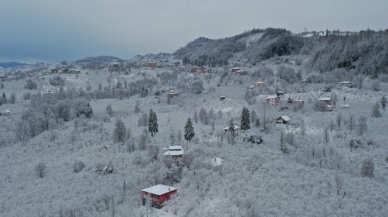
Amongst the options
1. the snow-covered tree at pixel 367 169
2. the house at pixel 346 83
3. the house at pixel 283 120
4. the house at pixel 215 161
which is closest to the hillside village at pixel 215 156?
the snow-covered tree at pixel 367 169

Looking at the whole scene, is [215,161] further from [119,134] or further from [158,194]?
[119,134]

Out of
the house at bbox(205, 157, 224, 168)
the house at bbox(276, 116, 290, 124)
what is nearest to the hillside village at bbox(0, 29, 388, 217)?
the house at bbox(205, 157, 224, 168)

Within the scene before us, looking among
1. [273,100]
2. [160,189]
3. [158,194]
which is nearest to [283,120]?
[273,100]

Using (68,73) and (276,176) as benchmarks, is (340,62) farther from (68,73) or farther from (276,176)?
(68,73)

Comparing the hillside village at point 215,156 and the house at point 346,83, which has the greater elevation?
the house at point 346,83

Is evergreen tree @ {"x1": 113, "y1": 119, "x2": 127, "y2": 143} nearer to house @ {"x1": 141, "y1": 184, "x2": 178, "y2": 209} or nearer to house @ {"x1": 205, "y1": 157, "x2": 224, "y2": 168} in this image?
house @ {"x1": 205, "y1": 157, "x2": 224, "y2": 168}

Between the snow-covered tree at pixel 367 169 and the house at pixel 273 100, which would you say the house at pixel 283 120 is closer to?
the house at pixel 273 100

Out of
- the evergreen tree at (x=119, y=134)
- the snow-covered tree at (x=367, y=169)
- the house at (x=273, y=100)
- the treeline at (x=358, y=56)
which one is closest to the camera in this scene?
the snow-covered tree at (x=367, y=169)

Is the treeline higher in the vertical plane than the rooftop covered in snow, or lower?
higher
